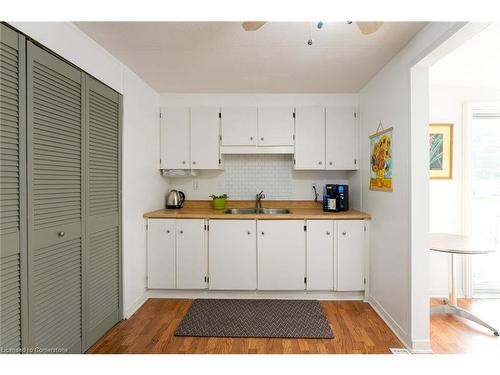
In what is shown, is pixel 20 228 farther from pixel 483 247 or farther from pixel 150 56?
pixel 483 247

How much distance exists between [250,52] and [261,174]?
1662 mm

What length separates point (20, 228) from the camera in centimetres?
143

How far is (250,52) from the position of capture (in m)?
2.28

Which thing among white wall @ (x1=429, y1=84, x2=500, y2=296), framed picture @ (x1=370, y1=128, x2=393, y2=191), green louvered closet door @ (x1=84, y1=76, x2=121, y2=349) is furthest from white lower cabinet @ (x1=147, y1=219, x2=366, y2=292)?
white wall @ (x1=429, y1=84, x2=500, y2=296)

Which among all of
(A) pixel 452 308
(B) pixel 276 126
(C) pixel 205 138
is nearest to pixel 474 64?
(B) pixel 276 126

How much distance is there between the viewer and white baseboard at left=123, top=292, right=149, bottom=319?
2607 mm

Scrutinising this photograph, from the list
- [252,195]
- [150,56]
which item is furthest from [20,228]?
[252,195]

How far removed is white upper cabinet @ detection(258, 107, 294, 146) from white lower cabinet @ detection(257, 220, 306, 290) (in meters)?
0.99

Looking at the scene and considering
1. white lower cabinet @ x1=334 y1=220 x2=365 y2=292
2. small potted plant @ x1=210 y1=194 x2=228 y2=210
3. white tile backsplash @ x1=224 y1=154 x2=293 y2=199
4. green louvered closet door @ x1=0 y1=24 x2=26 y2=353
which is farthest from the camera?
white tile backsplash @ x1=224 y1=154 x2=293 y2=199

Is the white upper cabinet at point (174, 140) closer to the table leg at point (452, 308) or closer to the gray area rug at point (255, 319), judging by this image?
the gray area rug at point (255, 319)

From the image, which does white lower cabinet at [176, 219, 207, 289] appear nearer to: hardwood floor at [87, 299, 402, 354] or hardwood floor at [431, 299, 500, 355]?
hardwood floor at [87, 299, 402, 354]

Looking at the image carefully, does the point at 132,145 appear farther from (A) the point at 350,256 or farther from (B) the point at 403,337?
(B) the point at 403,337

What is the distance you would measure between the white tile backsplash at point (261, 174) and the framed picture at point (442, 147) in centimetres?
160

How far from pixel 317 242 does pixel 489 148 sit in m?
2.24
